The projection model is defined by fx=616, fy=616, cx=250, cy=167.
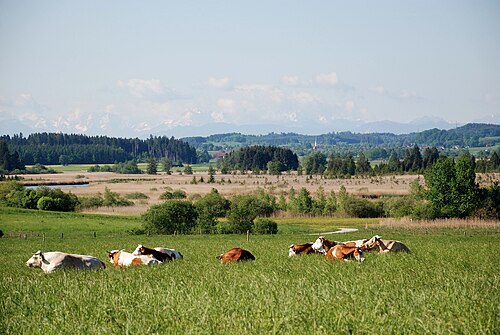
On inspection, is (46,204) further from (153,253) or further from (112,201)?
(153,253)

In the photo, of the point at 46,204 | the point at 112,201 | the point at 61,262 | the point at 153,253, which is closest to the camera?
the point at 61,262

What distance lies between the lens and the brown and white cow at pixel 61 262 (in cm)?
1808

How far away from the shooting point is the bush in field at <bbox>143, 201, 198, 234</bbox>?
194ft

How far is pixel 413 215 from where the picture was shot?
69.8 metres

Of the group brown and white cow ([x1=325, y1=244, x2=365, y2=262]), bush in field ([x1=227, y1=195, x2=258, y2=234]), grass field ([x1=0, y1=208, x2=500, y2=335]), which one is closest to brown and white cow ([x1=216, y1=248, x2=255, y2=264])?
grass field ([x1=0, y1=208, x2=500, y2=335])

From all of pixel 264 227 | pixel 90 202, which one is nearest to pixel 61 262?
pixel 264 227

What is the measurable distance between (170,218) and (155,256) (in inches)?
1571

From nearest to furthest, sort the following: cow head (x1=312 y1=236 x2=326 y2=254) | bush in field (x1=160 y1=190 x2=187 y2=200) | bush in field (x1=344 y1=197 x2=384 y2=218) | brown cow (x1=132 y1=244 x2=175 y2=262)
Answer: brown cow (x1=132 y1=244 x2=175 y2=262)
cow head (x1=312 y1=236 x2=326 y2=254)
bush in field (x1=344 y1=197 x2=384 y2=218)
bush in field (x1=160 y1=190 x2=187 y2=200)

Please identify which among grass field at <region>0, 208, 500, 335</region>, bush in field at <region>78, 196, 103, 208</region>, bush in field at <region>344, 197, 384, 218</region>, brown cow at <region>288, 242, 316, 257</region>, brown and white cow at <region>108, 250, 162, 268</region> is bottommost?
bush in field at <region>344, 197, 384, 218</region>

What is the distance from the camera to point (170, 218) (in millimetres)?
59719

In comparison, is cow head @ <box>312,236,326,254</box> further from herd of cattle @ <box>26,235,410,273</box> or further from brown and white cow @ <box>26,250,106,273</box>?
brown and white cow @ <box>26,250,106,273</box>

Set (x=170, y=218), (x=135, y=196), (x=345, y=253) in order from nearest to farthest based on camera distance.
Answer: (x=345, y=253)
(x=170, y=218)
(x=135, y=196)

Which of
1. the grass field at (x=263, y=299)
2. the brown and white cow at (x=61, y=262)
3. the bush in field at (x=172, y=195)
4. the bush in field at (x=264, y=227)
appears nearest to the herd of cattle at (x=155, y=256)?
the brown and white cow at (x=61, y=262)

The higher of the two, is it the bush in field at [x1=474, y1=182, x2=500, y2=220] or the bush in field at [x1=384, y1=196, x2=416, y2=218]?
the bush in field at [x1=474, y1=182, x2=500, y2=220]
